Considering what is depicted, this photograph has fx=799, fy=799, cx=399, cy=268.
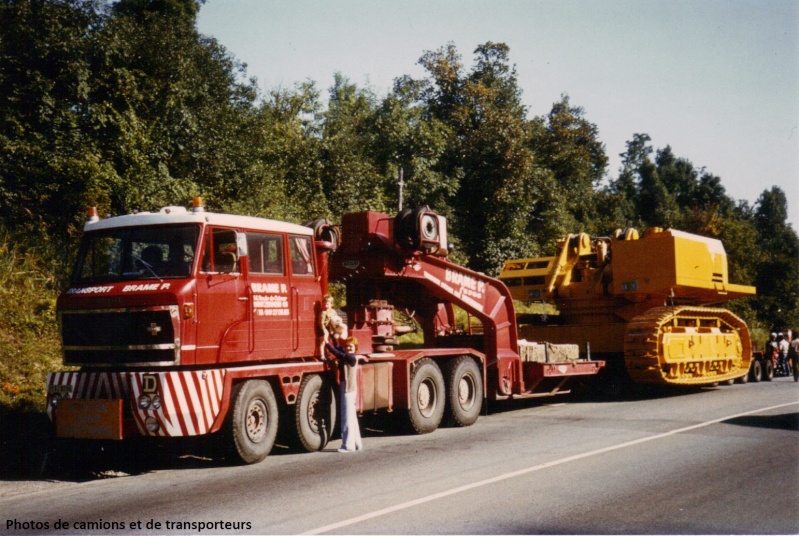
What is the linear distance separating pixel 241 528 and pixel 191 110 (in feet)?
51.1

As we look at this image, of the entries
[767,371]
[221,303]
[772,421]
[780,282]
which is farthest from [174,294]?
[780,282]

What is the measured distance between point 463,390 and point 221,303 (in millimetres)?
5500

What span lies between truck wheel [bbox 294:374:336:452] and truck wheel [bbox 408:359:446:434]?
1.62 meters

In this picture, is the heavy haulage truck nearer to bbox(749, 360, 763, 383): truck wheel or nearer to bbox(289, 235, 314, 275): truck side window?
bbox(289, 235, 314, 275): truck side window

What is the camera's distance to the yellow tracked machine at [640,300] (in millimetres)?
17156

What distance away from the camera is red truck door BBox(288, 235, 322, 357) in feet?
35.8

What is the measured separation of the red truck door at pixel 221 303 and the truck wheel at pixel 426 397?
3409mm

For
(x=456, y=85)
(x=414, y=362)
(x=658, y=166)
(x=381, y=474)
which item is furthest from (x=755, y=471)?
(x=658, y=166)

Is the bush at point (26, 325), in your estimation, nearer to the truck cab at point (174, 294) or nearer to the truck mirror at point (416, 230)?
the truck cab at point (174, 294)

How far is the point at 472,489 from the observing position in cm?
805

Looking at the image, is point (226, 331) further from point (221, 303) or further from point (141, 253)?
point (141, 253)

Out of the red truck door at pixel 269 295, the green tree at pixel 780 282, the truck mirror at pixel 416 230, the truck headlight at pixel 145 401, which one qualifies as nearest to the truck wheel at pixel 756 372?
the truck mirror at pixel 416 230

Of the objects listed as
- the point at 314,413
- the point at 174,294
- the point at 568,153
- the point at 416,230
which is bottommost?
the point at 314,413

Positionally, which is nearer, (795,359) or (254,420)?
(254,420)
